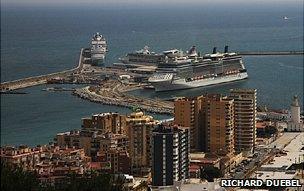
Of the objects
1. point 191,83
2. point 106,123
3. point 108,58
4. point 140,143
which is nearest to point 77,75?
point 191,83

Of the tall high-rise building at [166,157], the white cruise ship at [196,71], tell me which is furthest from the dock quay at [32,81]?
the tall high-rise building at [166,157]

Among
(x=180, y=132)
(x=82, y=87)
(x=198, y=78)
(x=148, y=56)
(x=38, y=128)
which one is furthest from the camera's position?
(x=148, y=56)

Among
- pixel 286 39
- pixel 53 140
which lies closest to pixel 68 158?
pixel 53 140

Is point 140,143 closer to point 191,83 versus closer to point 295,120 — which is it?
point 295,120

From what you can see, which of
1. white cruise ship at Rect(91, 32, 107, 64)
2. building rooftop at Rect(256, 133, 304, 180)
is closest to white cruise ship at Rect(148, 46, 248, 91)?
white cruise ship at Rect(91, 32, 107, 64)

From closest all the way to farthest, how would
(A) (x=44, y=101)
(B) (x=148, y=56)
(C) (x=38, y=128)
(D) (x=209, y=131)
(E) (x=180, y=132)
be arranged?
1. (E) (x=180, y=132)
2. (D) (x=209, y=131)
3. (C) (x=38, y=128)
4. (A) (x=44, y=101)
5. (B) (x=148, y=56)

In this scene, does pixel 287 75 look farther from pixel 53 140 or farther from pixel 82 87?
pixel 53 140

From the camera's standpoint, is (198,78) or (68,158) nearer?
(68,158)
